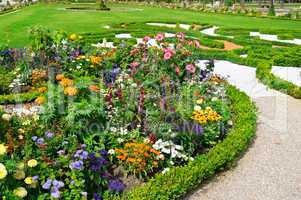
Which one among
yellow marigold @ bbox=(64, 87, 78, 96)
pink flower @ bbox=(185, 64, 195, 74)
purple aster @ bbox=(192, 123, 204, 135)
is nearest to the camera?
yellow marigold @ bbox=(64, 87, 78, 96)

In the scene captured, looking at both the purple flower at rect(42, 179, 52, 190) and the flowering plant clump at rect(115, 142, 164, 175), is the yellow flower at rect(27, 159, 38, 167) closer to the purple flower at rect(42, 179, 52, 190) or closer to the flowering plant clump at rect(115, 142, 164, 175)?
the purple flower at rect(42, 179, 52, 190)

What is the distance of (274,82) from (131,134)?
488cm

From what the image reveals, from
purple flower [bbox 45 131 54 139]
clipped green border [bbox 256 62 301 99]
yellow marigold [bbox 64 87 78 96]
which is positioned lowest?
→ clipped green border [bbox 256 62 301 99]

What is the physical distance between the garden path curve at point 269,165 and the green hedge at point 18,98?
427cm

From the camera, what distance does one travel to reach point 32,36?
9.70 meters

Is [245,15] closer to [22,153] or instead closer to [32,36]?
[32,36]

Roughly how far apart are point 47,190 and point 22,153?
622 mm

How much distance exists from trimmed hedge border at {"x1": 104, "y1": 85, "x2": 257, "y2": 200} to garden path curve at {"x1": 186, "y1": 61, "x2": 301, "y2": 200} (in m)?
0.12

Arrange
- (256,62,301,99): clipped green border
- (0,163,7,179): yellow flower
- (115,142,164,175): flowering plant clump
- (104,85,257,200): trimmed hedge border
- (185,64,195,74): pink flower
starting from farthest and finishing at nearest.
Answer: (256,62,301,99): clipped green border
(185,64,195,74): pink flower
(115,142,164,175): flowering plant clump
(104,85,257,200): trimmed hedge border
(0,163,7,179): yellow flower

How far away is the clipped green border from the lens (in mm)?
9383

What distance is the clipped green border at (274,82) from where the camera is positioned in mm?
9383

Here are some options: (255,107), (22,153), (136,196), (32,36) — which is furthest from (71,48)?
(136,196)

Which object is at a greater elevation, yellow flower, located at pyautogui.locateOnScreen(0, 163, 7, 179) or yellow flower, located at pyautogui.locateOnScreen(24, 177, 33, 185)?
yellow flower, located at pyautogui.locateOnScreen(0, 163, 7, 179)

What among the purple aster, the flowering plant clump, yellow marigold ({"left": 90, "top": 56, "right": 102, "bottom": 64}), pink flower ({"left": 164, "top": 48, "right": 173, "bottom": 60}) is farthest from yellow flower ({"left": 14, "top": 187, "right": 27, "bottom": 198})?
yellow marigold ({"left": 90, "top": 56, "right": 102, "bottom": 64})
